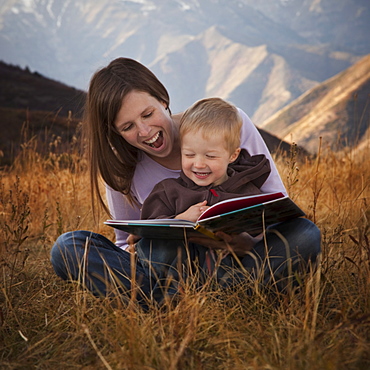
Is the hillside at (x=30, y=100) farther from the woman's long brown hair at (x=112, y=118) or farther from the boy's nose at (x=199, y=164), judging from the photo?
the boy's nose at (x=199, y=164)

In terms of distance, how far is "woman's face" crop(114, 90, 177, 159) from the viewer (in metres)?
2.38

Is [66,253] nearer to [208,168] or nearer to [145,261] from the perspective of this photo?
[145,261]

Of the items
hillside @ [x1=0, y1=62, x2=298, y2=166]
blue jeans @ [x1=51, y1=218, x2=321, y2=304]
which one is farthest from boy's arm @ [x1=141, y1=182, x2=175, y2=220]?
hillside @ [x1=0, y1=62, x2=298, y2=166]

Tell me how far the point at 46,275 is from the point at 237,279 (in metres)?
1.21

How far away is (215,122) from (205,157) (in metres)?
0.18

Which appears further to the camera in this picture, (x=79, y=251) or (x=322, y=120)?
(x=322, y=120)

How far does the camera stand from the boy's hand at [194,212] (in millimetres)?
1937

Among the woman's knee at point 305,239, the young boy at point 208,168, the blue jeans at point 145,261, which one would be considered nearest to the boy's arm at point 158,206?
the young boy at point 208,168

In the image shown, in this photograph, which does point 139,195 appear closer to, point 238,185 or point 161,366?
point 238,185

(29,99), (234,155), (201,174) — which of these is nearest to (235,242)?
(201,174)

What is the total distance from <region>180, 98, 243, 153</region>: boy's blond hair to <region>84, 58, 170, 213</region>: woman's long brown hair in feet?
1.32

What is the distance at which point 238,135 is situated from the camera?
2.23 metres

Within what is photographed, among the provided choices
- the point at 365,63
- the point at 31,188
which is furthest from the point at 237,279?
the point at 365,63

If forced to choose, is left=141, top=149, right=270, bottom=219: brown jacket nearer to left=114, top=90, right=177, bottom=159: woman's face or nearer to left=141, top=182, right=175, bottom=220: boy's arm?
left=141, top=182, right=175, bottom=220: boy's arm
